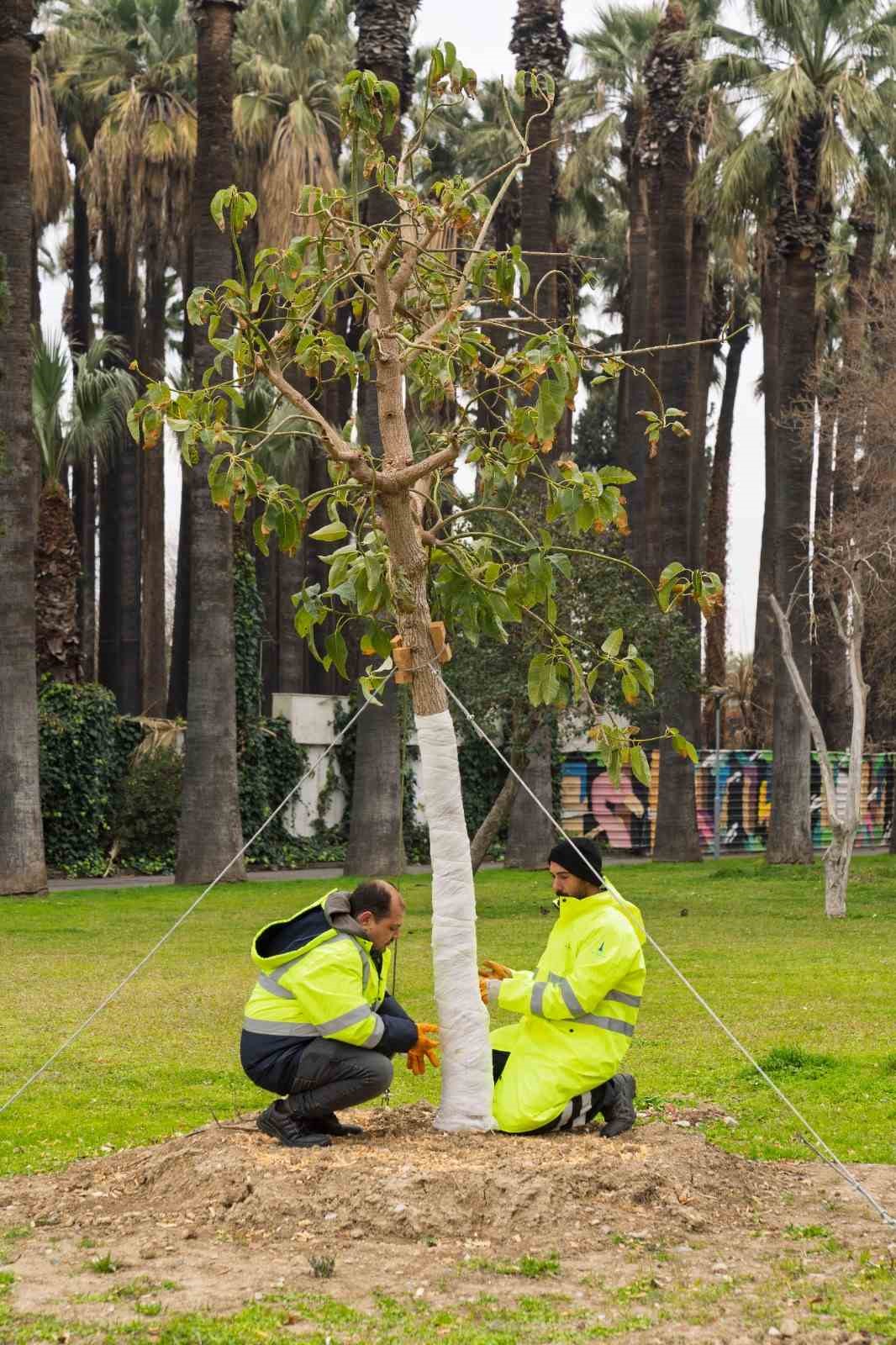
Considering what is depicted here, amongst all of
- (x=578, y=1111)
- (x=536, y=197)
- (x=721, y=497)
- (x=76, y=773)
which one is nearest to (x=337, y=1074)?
(x=578, y=1111)

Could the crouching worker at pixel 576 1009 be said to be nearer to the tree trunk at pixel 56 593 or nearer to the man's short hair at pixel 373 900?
the man's short hair at pixel 373 900

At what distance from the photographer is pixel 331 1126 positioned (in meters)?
6.80

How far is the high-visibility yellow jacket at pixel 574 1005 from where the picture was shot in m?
6.56

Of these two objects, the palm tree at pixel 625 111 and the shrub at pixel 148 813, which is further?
the palm tree at pixel 625 111

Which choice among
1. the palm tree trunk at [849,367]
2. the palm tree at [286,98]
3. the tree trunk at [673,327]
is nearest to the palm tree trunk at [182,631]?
the palm tree at [286,98]

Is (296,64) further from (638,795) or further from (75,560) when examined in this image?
(638,795)

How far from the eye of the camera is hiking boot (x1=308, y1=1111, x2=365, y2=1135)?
22.0 ft

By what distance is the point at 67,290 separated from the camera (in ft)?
144

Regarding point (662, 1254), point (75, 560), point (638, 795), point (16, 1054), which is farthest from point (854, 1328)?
point (638, 795)

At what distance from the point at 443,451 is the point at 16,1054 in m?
4.92

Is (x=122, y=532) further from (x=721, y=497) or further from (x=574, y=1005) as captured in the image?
(x=574, y=1005)

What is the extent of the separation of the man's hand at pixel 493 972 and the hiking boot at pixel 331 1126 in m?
0.81

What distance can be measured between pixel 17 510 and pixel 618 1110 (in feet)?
49.0

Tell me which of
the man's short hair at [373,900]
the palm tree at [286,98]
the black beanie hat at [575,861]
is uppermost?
the palm tree at [286,98]
